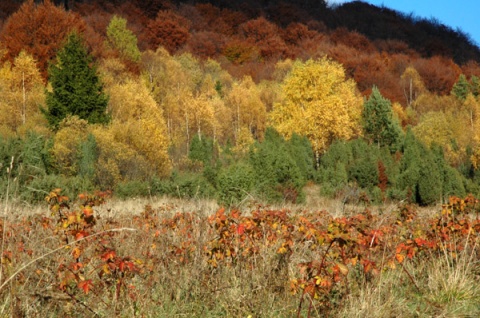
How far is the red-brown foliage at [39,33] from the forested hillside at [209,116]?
0.24ft

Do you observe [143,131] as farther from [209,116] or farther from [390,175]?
[209,116]

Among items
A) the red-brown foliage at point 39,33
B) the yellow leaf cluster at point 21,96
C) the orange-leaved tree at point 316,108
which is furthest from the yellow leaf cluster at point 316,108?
the red-brown foliage at point 39,33

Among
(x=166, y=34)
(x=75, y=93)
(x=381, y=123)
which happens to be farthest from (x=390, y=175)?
(x=166, y=34)

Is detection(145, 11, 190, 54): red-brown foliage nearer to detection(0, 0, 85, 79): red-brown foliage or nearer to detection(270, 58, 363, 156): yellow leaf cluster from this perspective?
detection(0, 0, 85, 79): red-brown foliage

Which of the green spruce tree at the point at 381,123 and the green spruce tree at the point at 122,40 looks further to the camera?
the green spruce tree at the point at 122,40

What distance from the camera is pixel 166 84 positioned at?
1497 inches

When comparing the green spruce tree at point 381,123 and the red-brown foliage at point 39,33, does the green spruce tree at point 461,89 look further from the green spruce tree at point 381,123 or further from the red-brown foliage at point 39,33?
the red-brown foliage at point 39,33

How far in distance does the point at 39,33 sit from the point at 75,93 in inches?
410

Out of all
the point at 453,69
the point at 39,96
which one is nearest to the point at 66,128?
the point at 39,96

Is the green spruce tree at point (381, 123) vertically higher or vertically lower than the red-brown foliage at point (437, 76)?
lower

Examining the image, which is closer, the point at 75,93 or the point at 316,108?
the point at 75,93

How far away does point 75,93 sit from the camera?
2252 cm

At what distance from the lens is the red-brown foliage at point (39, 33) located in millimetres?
30156

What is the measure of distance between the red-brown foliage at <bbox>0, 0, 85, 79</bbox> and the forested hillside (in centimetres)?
7
